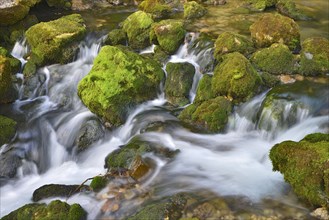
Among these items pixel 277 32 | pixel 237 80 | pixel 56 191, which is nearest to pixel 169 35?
pixel 277 32

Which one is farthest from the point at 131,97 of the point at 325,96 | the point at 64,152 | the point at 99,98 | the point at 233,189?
the point at 325,96

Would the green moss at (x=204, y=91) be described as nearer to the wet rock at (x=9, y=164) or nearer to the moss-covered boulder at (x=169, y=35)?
the moss-covered boulder at (x=169, y=35)

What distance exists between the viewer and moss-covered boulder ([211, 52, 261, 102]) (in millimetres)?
8789

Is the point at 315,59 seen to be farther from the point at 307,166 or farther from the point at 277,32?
the point at 307,166

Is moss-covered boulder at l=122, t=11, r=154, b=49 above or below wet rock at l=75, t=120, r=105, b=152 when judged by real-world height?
above

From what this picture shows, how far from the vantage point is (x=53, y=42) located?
11.2 m

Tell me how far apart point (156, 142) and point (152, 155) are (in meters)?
0.51

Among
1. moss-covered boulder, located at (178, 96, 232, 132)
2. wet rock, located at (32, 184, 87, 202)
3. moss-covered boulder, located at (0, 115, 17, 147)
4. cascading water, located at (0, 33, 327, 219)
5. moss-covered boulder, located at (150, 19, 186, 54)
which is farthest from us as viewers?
moss-covered boulder, located at (150, 19, 186, 54)

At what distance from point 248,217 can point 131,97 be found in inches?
191

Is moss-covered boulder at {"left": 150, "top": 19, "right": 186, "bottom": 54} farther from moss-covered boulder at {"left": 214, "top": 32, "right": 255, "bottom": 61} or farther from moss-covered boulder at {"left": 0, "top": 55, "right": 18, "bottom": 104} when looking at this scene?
moss-covered boulder at {"left": 0, "top": 55, "right": 18, "bottom": 104}

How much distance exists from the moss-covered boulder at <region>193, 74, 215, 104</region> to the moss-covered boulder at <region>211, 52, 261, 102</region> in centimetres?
22

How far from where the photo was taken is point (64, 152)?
890 centimetres

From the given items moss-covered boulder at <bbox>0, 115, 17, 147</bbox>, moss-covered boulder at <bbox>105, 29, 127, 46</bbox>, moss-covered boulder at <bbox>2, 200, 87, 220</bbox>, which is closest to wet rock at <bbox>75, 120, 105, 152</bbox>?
moss-covered boulder at <bbox>0, 115, 17, 147</bbox>

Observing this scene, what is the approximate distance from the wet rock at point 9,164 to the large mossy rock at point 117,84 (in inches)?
81.3
